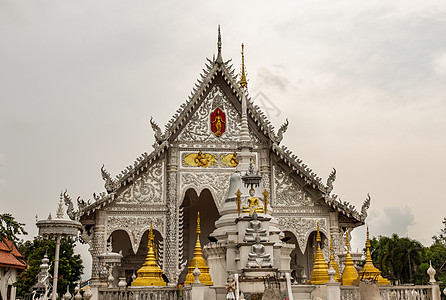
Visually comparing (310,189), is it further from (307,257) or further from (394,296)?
(394,296)

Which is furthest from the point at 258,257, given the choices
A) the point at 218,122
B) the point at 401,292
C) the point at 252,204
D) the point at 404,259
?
the point at 404,259

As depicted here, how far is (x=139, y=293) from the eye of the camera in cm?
1073

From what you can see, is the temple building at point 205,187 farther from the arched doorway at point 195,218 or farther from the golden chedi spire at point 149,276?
the golden chedi spire at point 149,276

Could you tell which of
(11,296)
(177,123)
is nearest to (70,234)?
(177,123)

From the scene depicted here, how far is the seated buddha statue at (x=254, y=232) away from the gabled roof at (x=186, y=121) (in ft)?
23.2

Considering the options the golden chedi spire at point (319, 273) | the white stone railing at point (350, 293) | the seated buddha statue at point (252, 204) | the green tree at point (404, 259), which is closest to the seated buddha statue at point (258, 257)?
the seated buddha statue at point (252, 204)

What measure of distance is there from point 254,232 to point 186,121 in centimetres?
807

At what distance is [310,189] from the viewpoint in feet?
61.7

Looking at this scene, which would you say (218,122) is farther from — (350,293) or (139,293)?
(139,293)

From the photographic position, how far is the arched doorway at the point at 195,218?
20859 mm

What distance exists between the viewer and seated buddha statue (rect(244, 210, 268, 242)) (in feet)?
37.6

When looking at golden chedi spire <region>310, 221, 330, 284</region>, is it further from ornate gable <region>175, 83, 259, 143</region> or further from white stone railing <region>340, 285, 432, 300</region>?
ornate gable <region>175, 83, 259, 143</region>

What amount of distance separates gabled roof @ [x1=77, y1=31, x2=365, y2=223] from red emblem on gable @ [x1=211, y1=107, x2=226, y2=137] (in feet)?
2.28

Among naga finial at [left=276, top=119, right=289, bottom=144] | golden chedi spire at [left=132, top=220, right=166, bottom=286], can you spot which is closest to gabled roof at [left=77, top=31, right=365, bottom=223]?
naga finial at [left=276, top=119, right=289, bottom=144]
